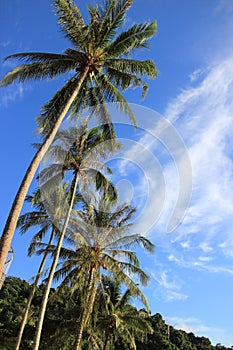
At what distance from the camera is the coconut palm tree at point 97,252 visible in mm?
17125

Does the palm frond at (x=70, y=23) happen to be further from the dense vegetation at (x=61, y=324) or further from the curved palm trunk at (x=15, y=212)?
the dense vegetation at (x=61, y=324)

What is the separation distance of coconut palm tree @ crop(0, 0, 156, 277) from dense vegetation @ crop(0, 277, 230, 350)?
407 inches

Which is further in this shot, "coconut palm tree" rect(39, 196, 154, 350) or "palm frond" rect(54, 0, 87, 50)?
"coconut palm tree" rect(39, 196, 154, 350)

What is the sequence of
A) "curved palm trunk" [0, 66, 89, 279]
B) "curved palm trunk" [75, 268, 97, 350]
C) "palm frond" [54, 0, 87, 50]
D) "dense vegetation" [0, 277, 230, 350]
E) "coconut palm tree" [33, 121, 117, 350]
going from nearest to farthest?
"curved palm trunk" [0, 66, 89, 279] < "palm frond" [54, 0, 87, 50] < "coconut palm tree" [33, 121, 117, 350] < "curved palm trunk" [75, 268, 97, 350] < "dense vegetation" [0, 277, 230, 350]

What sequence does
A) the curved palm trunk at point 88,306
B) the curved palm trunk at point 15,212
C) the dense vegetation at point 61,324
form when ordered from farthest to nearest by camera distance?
the dense vegetation at point 61,324 → the curved palm trunk at point 88,306 → the curved palm trunk at point 15,212

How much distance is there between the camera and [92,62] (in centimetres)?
1162

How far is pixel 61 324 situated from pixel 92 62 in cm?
1857

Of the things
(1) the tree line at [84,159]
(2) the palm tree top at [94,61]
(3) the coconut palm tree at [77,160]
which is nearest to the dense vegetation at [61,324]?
(1) the tree line at [84,159]

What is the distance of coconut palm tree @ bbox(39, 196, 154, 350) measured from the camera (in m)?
17.1

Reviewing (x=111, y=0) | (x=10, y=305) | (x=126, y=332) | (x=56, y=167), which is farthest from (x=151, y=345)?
(x=111, y=0)

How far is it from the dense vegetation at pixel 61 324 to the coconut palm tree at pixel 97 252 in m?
1.24

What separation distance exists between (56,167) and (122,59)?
672 cm

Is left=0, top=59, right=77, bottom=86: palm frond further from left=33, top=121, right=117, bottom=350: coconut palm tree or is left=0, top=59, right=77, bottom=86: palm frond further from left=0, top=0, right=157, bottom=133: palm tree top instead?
left=33, top=121, right=117, bottom=350: coconut palm tree

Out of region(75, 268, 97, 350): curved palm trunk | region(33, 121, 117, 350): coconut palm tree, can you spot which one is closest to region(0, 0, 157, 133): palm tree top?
region(33, 121, 117, 350): coconut palm tree
